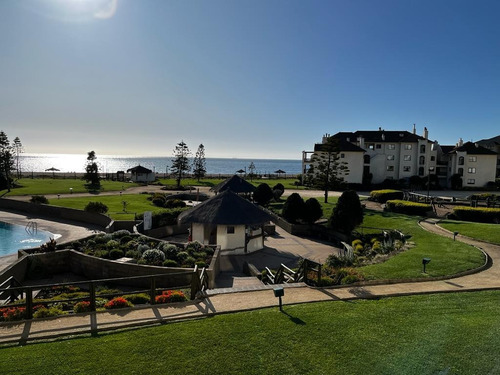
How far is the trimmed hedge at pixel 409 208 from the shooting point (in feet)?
105

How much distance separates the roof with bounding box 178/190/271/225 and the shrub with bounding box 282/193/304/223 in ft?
23.7

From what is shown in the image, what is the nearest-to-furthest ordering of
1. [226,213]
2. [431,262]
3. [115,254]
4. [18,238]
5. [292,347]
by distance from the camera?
1. [292,347]
2. [431,262]
3. [115,254]
4. [226,213]
5. [18,238]

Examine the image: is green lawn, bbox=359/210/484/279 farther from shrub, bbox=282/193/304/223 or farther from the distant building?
the distant building

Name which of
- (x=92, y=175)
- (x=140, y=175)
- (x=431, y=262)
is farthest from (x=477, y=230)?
(x=140, y=175)

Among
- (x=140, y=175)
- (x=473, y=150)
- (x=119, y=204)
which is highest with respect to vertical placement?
Result: (x=473, y=150)

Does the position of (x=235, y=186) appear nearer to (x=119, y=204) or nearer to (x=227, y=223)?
(x=119, y=204)

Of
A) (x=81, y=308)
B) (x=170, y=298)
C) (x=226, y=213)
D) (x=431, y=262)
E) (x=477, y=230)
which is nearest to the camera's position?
(x=81, y=308)

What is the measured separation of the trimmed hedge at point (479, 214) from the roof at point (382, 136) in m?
36.2

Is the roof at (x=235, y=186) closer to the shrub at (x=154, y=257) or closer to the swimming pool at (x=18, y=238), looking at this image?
the swimming pool at (x=18, y=238)

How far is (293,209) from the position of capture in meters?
31.1

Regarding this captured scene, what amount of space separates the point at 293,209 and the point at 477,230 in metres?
14.1

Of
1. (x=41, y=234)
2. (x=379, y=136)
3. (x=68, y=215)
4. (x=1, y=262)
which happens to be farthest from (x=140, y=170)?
(x=1, y=262)

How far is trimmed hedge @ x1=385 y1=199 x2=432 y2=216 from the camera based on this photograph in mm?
31969

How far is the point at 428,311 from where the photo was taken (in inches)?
382
